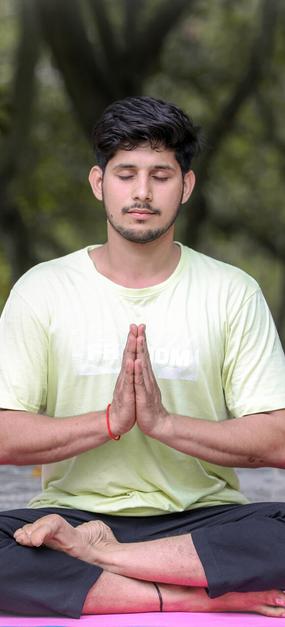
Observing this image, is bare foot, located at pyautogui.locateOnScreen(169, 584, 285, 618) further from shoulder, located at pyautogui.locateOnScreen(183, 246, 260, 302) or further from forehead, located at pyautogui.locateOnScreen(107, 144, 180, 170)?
forehead, located at pyautogui.locateOnScreen(107, 144, 180, 170)

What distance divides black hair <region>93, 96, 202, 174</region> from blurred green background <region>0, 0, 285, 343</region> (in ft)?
16.2

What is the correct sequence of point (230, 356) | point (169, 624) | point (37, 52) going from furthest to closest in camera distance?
point (37, 52) < point (230, 356) < point (169, 624)

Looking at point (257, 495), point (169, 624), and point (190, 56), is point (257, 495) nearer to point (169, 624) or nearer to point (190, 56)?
point (169, 624)

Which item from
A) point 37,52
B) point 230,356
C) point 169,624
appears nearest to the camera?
point 169,624

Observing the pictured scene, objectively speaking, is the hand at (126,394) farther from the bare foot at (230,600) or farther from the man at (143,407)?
the bare foot at (230,600)

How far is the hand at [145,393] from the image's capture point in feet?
8.48

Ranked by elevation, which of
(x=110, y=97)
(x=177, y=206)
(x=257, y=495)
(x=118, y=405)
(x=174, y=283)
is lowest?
(x=257, y=495)

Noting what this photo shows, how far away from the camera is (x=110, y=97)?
7875mm

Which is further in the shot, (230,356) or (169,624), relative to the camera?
(230,356)

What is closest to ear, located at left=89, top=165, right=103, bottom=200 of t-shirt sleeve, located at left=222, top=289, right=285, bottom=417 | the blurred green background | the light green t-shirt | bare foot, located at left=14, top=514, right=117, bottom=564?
the light green t-shirt

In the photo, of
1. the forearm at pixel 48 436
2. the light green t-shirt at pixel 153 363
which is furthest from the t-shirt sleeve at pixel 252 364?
the forearm at pixel 48 436

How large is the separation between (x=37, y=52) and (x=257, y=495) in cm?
424

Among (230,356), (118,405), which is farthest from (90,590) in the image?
(230,356)

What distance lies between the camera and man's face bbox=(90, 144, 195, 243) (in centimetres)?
278
